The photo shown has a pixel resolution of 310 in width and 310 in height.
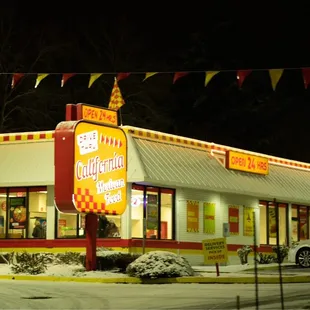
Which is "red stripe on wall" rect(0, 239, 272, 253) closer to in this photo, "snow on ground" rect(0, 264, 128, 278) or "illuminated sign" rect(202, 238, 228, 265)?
"snow on ground" rect(0, 264, 128, 278)

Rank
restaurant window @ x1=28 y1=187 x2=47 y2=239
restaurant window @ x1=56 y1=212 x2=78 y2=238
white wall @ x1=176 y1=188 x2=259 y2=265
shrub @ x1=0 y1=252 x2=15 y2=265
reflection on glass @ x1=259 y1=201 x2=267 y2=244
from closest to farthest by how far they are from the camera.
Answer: shrub @ x1=0 y1=252 x2=15 y2=265 < restaurant window @ x1=56 y1=212 x2=78 y2=238 < restaurant window @ x1=28 y1=187 x2=47 y2=239 < white wall @ x1=176 y1=188 x2=259 y2=265 < reflection on glass @ x1=259 y1=201 x2=267 y2=244

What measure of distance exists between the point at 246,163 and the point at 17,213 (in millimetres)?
10262

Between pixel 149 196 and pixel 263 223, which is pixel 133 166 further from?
pixel 263 223

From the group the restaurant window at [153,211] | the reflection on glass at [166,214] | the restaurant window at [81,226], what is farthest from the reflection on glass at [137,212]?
the reflection on glass at [166,214]

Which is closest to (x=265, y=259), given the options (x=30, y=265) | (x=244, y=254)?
(x=244, y=254)

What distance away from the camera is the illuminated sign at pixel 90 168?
76.0ft

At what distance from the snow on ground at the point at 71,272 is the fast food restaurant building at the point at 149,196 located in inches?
146

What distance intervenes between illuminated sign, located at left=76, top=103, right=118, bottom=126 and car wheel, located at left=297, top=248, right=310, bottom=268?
26.9ft

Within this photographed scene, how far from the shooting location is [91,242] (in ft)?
78.1

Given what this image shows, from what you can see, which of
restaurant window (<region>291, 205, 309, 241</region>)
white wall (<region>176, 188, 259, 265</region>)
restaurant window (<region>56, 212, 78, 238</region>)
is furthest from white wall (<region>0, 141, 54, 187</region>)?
restaurant window (<region>291, 205, 309, 241</region>)

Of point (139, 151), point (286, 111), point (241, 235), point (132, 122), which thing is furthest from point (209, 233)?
point (286, 111)

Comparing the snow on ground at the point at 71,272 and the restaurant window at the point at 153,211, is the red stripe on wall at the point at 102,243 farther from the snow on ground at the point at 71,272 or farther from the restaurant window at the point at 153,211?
the snow on ground at the point at 71,272

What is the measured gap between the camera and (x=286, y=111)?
5931 centimetres

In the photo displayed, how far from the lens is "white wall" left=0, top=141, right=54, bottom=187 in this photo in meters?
28.7
